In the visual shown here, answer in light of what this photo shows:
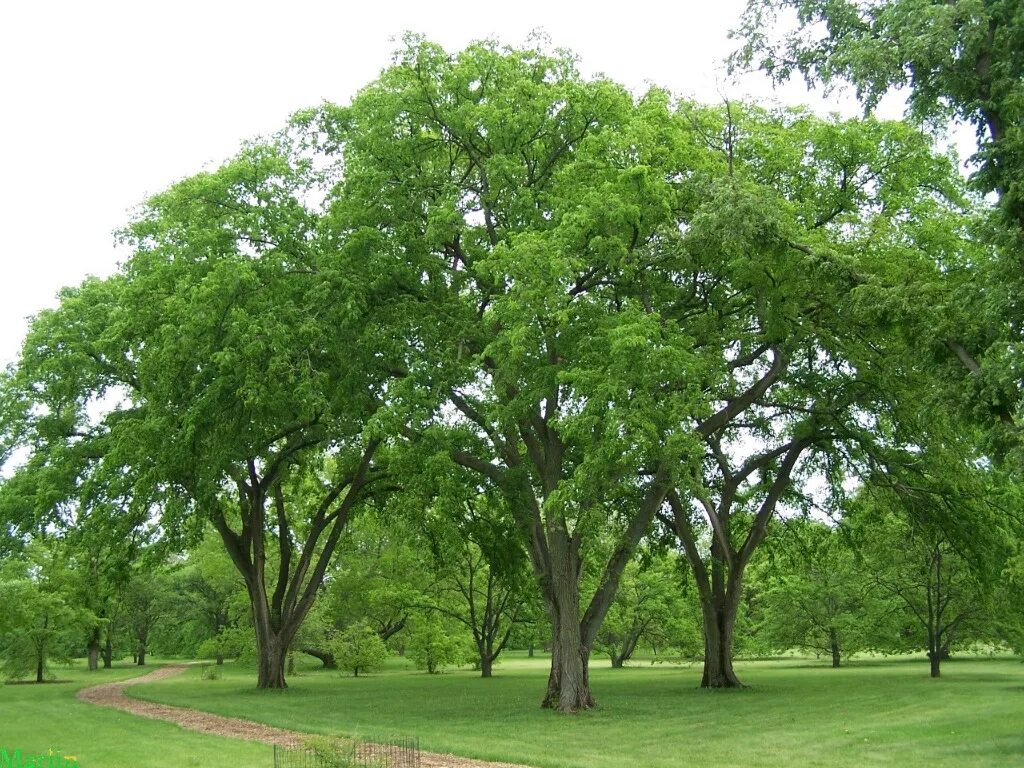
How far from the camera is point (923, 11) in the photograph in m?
11.5

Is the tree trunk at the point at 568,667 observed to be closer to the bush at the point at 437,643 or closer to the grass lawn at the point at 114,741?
the grass lawn at the point at 114,741

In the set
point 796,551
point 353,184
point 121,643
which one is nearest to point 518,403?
point 353,184

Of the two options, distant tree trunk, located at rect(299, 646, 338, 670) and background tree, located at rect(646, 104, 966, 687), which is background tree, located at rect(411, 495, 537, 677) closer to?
background tree, located at rect(646, 104, 966, 687)

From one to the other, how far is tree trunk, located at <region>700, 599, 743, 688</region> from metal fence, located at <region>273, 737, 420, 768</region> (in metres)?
15.6

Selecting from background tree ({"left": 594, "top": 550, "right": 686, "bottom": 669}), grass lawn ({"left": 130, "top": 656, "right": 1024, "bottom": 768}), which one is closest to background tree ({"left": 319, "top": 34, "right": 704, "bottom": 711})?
grass lawn ({"left": 130, "top": 656, "right": 1024, "bottom": 768})

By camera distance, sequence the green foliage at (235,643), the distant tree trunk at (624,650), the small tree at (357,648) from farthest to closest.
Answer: the distant tree trunk at (624,650) < the small tree at (357,648) < the green foliage at (235,643)

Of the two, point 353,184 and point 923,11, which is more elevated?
point 353,184

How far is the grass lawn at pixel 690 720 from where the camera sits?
1255 cm

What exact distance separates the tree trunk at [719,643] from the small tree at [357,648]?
1883 centimetres

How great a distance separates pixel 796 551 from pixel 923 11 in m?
22.7

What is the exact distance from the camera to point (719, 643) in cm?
2767

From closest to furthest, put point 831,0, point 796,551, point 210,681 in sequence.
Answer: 1. point 831,0
2. point 796,551
3. point 210,681

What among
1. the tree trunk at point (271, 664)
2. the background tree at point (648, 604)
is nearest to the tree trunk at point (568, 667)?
the tree trunk at point (271, 664)

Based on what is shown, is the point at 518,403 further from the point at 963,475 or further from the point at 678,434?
the point at 963,475
